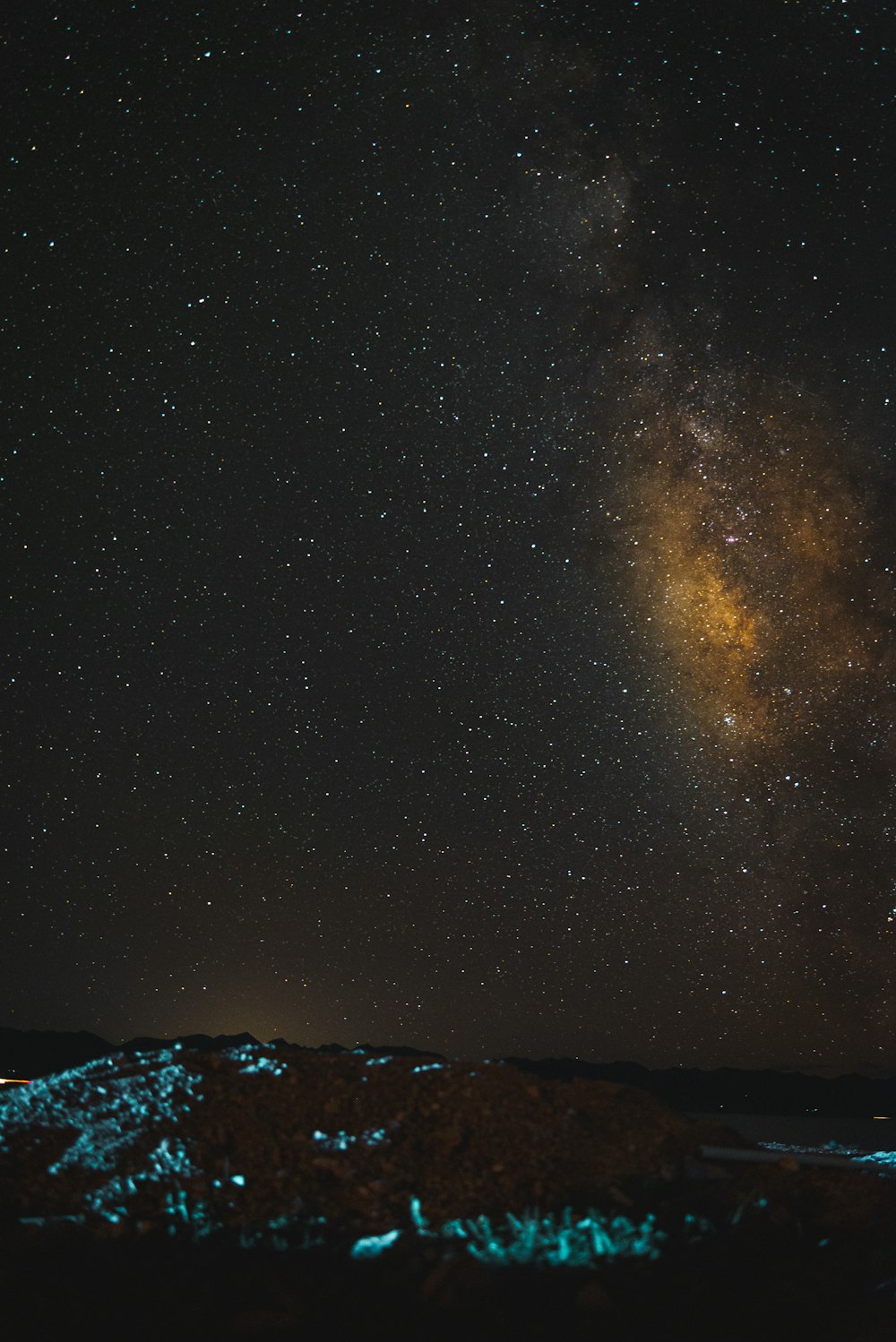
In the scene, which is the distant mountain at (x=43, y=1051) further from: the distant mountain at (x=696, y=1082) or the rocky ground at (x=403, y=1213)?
the rocky ground at (x=403, y=1213)

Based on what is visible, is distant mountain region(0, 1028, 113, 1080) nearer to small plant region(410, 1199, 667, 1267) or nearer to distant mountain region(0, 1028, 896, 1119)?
distant mountain region(0, 1028, 896, 1119)

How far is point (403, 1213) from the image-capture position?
626cm

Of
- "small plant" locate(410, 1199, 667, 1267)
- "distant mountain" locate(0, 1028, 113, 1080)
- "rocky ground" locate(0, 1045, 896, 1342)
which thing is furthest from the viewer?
"distant mountain" locate(0, 1028, 113, 1080)

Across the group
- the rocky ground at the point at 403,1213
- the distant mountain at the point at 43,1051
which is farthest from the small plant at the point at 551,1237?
the distant mountain at the point at 43,1051

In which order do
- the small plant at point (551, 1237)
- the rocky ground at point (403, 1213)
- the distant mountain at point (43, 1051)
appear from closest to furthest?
the rocky ground at point (403, 1213)
the small plant at point (551, 1237)
the distant mountain at point (43, 1051)

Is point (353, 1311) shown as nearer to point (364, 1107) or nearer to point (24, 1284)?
point (24, 1284)

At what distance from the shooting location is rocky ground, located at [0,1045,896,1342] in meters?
5.32

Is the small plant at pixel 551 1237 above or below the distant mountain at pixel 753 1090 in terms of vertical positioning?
above

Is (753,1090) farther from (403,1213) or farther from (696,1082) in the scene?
(403,1213)

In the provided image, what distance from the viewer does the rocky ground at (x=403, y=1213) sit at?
532cm

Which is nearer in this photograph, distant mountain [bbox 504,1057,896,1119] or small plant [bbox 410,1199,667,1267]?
small plant [bbox 410,1199,667,1267]

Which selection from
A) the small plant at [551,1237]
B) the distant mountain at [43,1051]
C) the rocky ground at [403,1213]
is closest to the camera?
the rocky ground at [403,1213]

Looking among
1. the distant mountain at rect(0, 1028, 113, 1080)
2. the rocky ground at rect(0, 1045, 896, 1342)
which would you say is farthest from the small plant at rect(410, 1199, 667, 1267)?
the distant mountain at rect(0, 1028, 113, 1080)

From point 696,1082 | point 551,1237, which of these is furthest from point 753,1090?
point 551,1237
